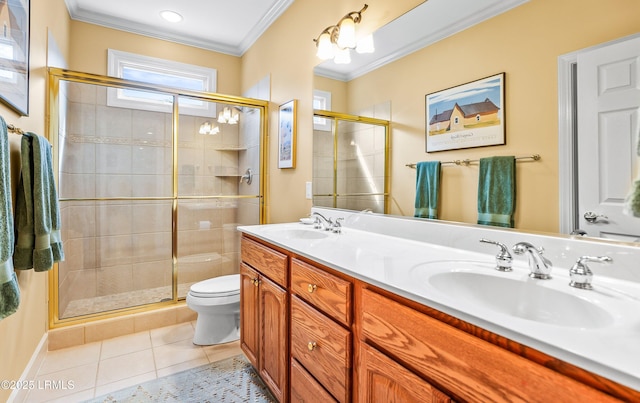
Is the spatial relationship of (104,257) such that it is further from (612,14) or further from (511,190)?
(612,14)

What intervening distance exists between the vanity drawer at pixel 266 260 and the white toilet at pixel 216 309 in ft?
1.39

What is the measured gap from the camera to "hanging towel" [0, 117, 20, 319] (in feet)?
3.58

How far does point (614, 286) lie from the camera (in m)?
0.82

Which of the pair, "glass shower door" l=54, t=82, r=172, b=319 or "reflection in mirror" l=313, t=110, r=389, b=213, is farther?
"glass shower door" l=54, t=82, r=172, b=319

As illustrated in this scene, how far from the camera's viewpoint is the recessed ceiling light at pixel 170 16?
2.71 metres

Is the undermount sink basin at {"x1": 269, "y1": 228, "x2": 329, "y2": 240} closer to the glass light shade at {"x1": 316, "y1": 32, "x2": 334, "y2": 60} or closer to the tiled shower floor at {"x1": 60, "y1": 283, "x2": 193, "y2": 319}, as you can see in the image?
the glass light shade at {"x1": 316, "y1": 32, "x2": 334, "y2": 60}

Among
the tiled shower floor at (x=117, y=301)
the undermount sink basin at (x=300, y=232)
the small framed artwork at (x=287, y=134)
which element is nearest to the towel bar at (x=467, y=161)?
the undermount sink basin at (x=300, y=232)

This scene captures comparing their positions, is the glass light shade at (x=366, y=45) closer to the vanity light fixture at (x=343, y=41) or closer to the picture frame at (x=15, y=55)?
the vanity light fixture at (x=343, y=41)

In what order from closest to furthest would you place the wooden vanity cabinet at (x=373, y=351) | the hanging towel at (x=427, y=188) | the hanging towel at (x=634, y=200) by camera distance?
the hanging towel at (x=634, y=200), the wooden vanity cabinet at (x=373, y=351), the hanging towel at (x=427, y=188)

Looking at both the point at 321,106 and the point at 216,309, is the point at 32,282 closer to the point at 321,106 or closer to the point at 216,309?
the point at 216,309

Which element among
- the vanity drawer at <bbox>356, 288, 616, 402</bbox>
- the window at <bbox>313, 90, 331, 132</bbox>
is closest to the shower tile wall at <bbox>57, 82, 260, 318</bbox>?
the window at <bbox>313, 90, 331, 132</bbox>

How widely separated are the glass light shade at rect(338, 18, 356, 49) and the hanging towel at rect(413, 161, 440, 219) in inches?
33.2

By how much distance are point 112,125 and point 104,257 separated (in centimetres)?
111

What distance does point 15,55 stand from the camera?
1.40 metres
